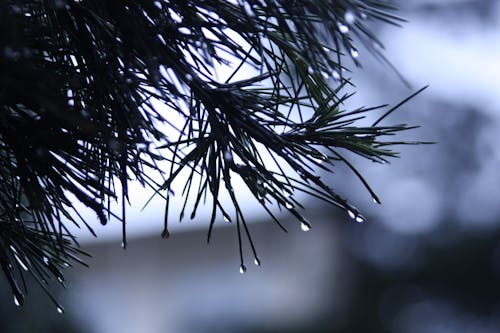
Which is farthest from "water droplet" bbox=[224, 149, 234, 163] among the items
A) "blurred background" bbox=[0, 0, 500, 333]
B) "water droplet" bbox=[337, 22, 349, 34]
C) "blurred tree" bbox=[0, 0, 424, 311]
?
"blurred background" bbox=[0, 0, 500, 333]

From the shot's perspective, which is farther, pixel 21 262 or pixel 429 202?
pixel 429 202

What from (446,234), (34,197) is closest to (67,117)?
(34,197)

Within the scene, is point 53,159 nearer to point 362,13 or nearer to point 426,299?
point 362,13

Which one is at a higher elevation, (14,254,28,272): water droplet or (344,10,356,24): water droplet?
(344,10,356,24): water droplet

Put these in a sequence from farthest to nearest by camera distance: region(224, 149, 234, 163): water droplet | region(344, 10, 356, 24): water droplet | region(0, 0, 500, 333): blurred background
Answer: region(0, 0, 500, 333): blurred background < region(224, 149, 234, 163): water droplet < region(344, 10, 356, 24): water droplet

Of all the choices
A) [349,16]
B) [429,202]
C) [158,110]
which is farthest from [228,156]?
[429,202]

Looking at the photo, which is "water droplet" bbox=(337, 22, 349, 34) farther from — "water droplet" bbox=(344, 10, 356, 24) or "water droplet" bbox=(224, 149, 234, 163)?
"water droplet" bbox=(224, 149, 234, 163)

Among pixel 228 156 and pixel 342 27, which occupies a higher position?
pixel 342 27

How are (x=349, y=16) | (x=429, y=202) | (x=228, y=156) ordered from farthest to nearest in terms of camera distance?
(x=429, y=202) → (x=228, y=156) → (x=349, y=16)

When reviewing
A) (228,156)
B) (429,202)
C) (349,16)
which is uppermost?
(429,202)

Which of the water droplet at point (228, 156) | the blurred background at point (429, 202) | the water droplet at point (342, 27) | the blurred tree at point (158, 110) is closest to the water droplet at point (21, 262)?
the blurred tree at point (158, 110)

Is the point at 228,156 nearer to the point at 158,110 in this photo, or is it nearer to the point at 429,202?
the point at 158,110
